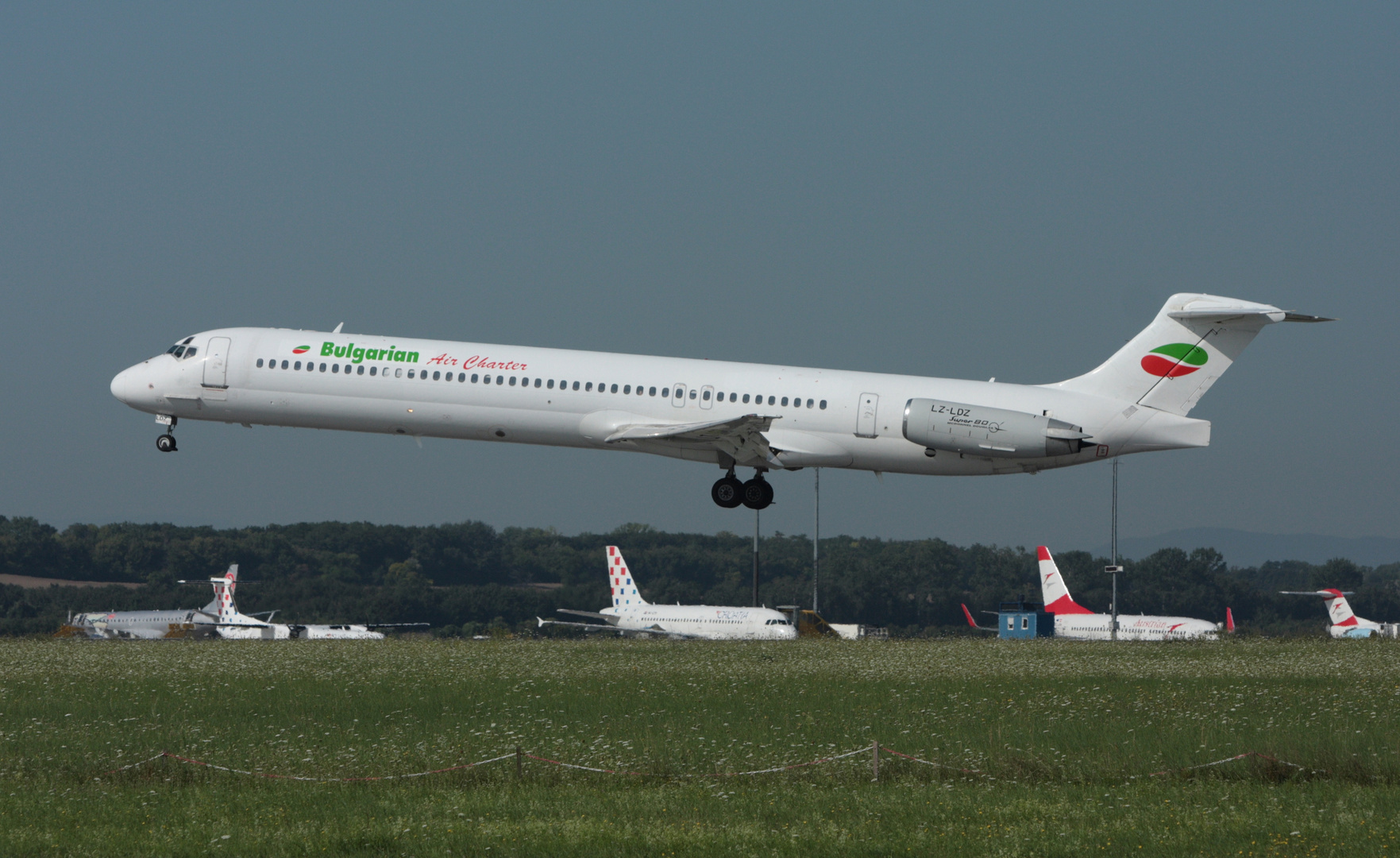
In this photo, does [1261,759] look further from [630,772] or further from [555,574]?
[555,574]

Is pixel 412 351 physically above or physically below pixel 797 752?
above

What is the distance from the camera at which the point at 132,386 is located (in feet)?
112

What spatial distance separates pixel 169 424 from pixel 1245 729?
25.0 m

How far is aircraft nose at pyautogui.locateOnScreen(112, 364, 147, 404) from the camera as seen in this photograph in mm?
33906

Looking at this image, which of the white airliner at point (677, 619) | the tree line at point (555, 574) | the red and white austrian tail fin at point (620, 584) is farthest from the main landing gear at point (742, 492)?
the tree line at point (555, 574)

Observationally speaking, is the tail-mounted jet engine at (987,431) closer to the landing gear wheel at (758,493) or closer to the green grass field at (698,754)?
the landing gear wheel at (758,493)

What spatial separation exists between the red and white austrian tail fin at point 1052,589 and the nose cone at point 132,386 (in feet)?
185

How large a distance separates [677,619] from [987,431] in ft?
140

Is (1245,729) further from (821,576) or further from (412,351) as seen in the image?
(821,576)

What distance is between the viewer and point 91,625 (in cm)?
8206

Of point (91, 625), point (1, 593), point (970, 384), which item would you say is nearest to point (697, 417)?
point (970, 384)

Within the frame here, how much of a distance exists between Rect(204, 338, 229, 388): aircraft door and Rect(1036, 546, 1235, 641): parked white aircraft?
168 feet

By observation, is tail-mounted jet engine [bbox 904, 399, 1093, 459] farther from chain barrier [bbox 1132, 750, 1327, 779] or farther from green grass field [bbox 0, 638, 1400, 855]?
chain barrier [bbox 1132, 750, 1327, 779]

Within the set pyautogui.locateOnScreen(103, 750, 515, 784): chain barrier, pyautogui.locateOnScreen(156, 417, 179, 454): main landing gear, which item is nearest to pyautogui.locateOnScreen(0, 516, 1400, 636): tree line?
pyautogui.locateOnScreen(156, 417, 179, 454): main landing gear
